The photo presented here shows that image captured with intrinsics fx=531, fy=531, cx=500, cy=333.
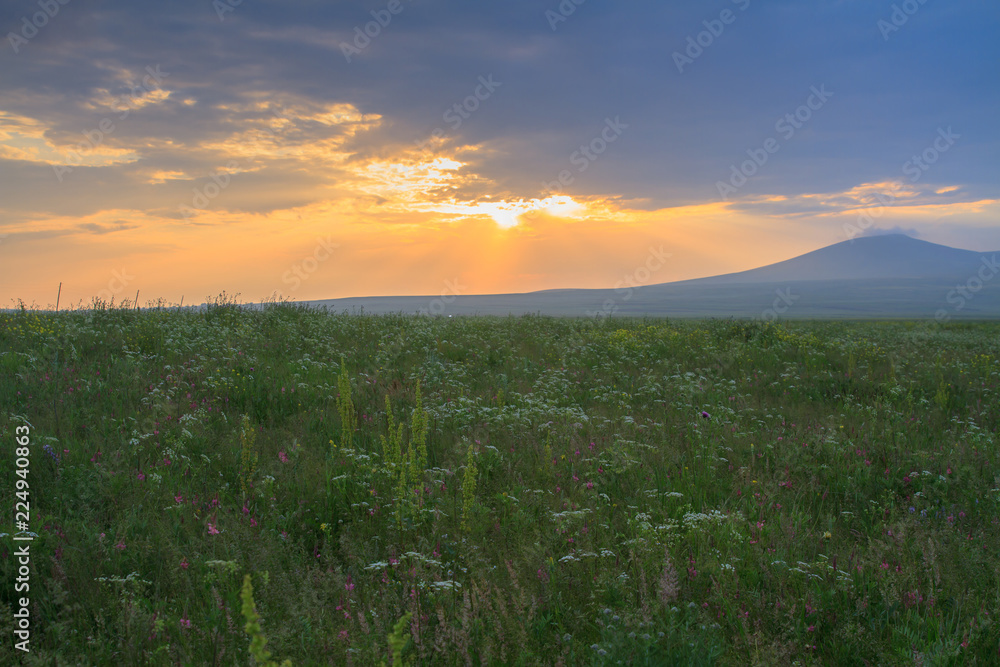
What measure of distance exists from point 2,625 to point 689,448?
18.2 ft

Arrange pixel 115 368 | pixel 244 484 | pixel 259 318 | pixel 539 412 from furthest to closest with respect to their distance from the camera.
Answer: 1. pixel 259 318
2. pixel 115 368
3. pixel 539 412
4. pixel 244 484

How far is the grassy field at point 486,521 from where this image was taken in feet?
8.82

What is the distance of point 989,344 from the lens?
18281 millimetres

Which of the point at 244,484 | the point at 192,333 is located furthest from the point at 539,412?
the point at 192,333

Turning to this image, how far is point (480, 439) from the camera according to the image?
5.84 metres

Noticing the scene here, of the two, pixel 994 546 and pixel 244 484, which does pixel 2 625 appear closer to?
pixel 244 484

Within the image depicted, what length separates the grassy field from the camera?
269cm

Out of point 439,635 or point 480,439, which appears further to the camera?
point 480,439

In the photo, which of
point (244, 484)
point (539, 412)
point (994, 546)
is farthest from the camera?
point (539, 412)

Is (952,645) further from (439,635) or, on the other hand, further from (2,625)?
(2,625)

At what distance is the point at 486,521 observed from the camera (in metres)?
3.81

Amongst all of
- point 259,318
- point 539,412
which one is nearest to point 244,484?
point 539,412

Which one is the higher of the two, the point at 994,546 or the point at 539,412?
the point at 539,412

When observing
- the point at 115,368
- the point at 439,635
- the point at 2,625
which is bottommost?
the point at 2,625
